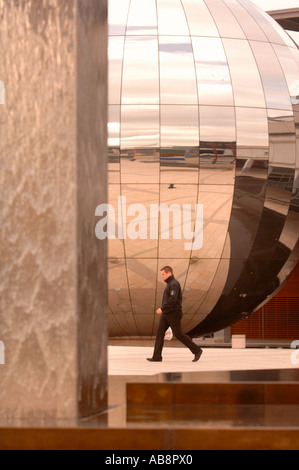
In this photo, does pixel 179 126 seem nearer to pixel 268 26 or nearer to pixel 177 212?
pixel 177 212

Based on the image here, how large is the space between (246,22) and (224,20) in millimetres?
511

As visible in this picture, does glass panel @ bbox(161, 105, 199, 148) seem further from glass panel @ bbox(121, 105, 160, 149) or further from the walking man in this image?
the walking man

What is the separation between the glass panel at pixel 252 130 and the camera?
14.3 meters

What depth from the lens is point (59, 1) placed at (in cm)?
548

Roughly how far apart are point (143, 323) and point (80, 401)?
9.99m

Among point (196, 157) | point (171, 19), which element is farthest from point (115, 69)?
point (196, 157)

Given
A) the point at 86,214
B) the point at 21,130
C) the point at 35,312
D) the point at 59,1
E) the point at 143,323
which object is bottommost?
the point at 143,323

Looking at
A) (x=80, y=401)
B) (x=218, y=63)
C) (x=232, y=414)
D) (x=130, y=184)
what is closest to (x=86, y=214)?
(x=80, y=401)

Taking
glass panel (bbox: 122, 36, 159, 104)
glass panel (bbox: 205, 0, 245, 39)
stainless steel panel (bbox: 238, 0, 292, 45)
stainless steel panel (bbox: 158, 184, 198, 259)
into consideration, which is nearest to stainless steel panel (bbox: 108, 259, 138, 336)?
stainless steel panel (bbox: 158, 184, 198, 259)

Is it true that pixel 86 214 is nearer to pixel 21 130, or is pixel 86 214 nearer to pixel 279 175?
pixel 21 130

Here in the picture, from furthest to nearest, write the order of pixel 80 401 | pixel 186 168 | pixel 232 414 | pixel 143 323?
pixel 143 323 → pixel 186 168 → pixel 232 414 → pixel 80 401

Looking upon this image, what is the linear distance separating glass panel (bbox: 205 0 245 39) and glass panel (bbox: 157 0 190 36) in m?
0.60

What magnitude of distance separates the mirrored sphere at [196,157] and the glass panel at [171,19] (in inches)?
0.8

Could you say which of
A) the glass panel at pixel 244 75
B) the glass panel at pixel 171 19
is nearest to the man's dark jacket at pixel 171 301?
the glass panel at pixel 244 75
